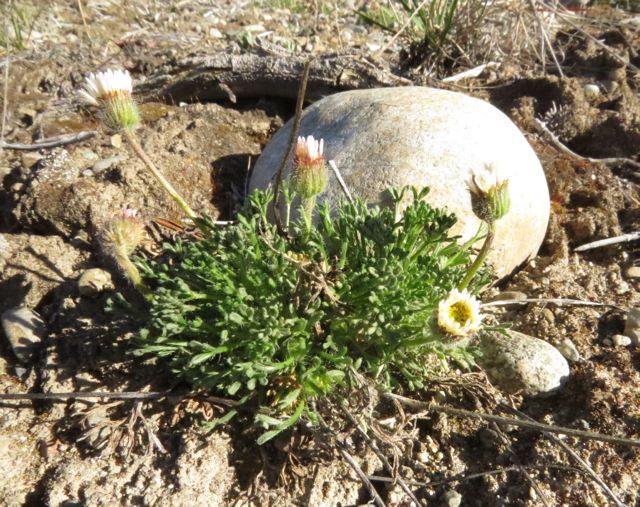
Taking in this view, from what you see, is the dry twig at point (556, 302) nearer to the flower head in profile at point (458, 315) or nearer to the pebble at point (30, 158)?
the flower head in profile at point (458, 315)

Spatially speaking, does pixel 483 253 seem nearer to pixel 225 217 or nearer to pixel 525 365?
pixel 525 365

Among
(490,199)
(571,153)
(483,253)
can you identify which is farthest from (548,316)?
(571,153)

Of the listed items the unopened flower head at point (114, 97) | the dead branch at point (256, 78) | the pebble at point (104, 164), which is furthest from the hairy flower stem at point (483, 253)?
the pebble at point (104, 164)

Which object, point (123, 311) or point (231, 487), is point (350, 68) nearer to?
point (123, 311)

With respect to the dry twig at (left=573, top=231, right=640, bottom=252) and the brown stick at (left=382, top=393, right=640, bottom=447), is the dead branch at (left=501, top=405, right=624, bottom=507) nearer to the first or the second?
the brown stick at (left=382, top=393, right=640, bottom=447)

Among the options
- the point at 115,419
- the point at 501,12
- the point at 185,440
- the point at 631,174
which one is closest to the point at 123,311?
the point at 115,419
